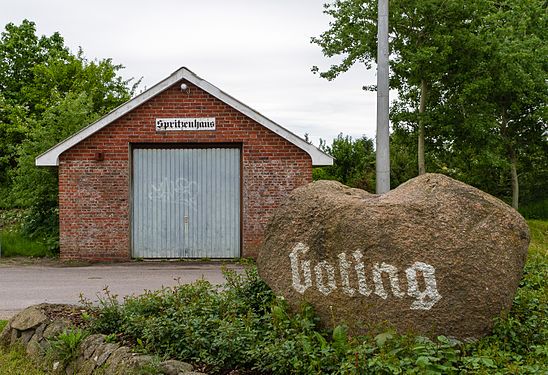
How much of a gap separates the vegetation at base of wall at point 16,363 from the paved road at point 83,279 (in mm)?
2098

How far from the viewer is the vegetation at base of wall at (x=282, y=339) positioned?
209 inches

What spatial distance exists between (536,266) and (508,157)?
22552mm

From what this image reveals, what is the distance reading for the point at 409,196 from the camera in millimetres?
6586

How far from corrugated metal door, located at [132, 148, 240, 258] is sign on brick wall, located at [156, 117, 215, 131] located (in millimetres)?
591

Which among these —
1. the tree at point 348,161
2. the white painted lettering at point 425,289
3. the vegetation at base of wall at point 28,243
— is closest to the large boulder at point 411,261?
the white painted lettering at point 425,289

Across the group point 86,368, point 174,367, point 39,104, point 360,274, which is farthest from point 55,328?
point 39,104

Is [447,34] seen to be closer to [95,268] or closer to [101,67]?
[95,268]

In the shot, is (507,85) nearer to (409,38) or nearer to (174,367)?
(409,38)

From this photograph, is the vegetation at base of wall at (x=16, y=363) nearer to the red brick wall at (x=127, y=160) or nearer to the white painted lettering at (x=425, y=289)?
the white painted lettering at (x=425, y=289)

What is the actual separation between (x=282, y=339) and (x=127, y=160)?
11.5 m

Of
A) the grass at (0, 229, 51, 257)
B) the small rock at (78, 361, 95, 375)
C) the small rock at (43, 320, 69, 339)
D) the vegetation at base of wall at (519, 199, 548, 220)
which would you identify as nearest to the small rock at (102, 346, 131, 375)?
the small rock at (78, 361, 95, 375)

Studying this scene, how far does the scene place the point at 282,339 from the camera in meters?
5.95

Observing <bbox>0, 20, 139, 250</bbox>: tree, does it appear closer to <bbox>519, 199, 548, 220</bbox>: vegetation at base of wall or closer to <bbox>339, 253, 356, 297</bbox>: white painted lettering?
<bbox>339, 253, 356, 297</bbox>: white painted lettering

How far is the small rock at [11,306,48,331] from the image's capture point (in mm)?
7680
